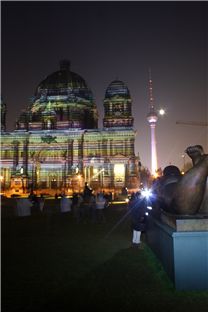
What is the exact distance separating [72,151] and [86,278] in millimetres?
49611

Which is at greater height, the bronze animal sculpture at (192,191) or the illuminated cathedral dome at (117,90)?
the illuminated cathedral dome at (117,90)

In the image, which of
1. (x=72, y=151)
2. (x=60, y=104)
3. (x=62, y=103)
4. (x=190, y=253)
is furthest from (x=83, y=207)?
(x=60, y=104)

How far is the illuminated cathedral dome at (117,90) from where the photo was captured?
58.1m

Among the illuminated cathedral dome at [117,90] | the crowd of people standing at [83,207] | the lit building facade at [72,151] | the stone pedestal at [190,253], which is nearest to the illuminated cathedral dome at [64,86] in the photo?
the lit building facade at [72,151]

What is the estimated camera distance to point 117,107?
5738cm

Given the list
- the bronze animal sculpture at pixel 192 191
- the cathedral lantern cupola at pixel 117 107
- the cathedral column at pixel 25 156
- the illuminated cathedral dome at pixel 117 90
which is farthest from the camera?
the illuminated cathedral dome at pixel 117 90

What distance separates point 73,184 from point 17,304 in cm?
4721

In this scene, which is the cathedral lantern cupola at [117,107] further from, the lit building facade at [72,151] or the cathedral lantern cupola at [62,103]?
the cathedral lantern cupola at [62,103]

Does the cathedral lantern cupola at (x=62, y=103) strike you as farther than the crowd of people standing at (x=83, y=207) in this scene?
Yes

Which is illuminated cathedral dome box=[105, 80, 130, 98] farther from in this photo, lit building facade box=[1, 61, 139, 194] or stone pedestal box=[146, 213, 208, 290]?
stone pedestal box=[146, 213, 208, 290]

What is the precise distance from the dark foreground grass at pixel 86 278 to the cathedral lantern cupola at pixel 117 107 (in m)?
45.6

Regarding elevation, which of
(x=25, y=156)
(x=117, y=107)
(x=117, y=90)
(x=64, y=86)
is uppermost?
(x=64, y=86)

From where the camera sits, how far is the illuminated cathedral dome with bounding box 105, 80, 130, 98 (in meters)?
58.1

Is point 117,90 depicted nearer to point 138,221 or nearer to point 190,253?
point 138,221
